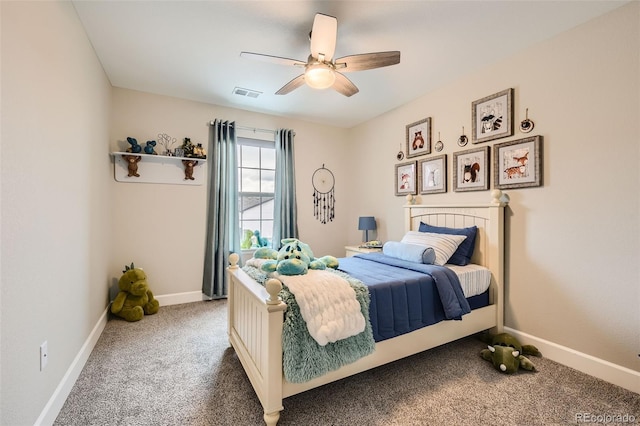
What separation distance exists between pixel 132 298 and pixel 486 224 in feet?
11.9

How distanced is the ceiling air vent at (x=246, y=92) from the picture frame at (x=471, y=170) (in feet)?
7.58

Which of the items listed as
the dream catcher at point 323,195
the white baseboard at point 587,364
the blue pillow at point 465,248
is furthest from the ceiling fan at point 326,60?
the white baseboard at point 587,364

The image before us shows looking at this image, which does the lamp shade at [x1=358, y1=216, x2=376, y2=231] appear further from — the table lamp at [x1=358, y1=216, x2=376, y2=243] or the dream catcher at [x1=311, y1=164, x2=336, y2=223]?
the dream catcher at [x1=311, y1=164, x2=336, y2=223]

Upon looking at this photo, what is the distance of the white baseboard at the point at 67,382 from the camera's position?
4.83ft

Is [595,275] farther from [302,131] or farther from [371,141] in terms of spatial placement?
[302,131]

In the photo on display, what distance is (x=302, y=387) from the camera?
157 centimetres

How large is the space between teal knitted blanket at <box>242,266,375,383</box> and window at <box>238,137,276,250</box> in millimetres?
2473

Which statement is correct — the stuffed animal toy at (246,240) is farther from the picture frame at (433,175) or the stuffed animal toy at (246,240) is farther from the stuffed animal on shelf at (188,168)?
the picture frame at (433,175)

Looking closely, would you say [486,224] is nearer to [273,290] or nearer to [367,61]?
[367,61]

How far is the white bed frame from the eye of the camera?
148 centimetres

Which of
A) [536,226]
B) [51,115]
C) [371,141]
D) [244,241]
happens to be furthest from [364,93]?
[51,115]

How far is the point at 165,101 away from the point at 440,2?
3076 millimetres

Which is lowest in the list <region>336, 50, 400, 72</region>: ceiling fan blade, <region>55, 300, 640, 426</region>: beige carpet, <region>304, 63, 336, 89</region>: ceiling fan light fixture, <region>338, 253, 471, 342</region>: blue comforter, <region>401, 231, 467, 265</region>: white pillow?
<region>55, 300, 640, 426</region>: beige carpet

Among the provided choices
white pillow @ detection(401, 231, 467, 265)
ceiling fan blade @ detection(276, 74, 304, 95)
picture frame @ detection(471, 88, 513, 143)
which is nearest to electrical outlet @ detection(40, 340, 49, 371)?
ceiling fan blade @ detection(276, 74, 304, 95)
